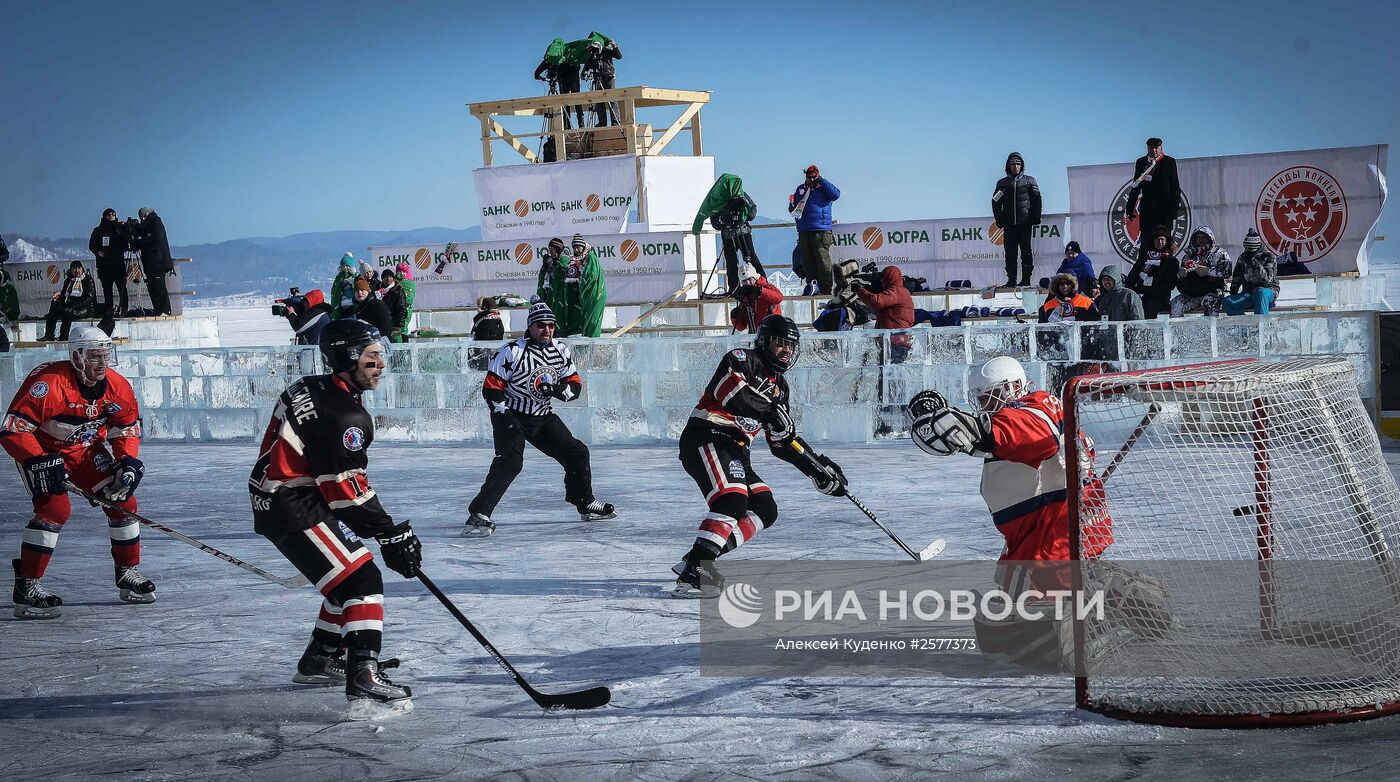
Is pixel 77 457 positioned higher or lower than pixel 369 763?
higher

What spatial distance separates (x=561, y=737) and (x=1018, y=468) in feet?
6.77

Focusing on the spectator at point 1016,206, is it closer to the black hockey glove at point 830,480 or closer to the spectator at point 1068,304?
the spectator at point 1068,304

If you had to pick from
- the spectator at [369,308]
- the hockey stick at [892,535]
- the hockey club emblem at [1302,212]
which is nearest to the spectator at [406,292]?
the spectator at [369,308]

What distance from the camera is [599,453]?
44.0ft

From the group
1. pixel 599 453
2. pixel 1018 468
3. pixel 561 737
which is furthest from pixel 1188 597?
pixel 599 453

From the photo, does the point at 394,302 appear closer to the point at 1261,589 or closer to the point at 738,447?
the point at 738,447

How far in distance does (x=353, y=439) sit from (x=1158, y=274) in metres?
10.5

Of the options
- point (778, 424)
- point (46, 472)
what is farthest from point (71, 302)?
point (778, 424)

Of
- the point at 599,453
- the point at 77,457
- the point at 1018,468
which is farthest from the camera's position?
the point at 599,453

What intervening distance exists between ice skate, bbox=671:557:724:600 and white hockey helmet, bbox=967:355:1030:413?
200 centimetres

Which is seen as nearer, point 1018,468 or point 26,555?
point 1018,468

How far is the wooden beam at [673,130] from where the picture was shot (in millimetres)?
27078

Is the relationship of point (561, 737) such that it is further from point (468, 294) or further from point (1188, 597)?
point (468, 294)

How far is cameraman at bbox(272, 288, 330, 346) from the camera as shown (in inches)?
596
